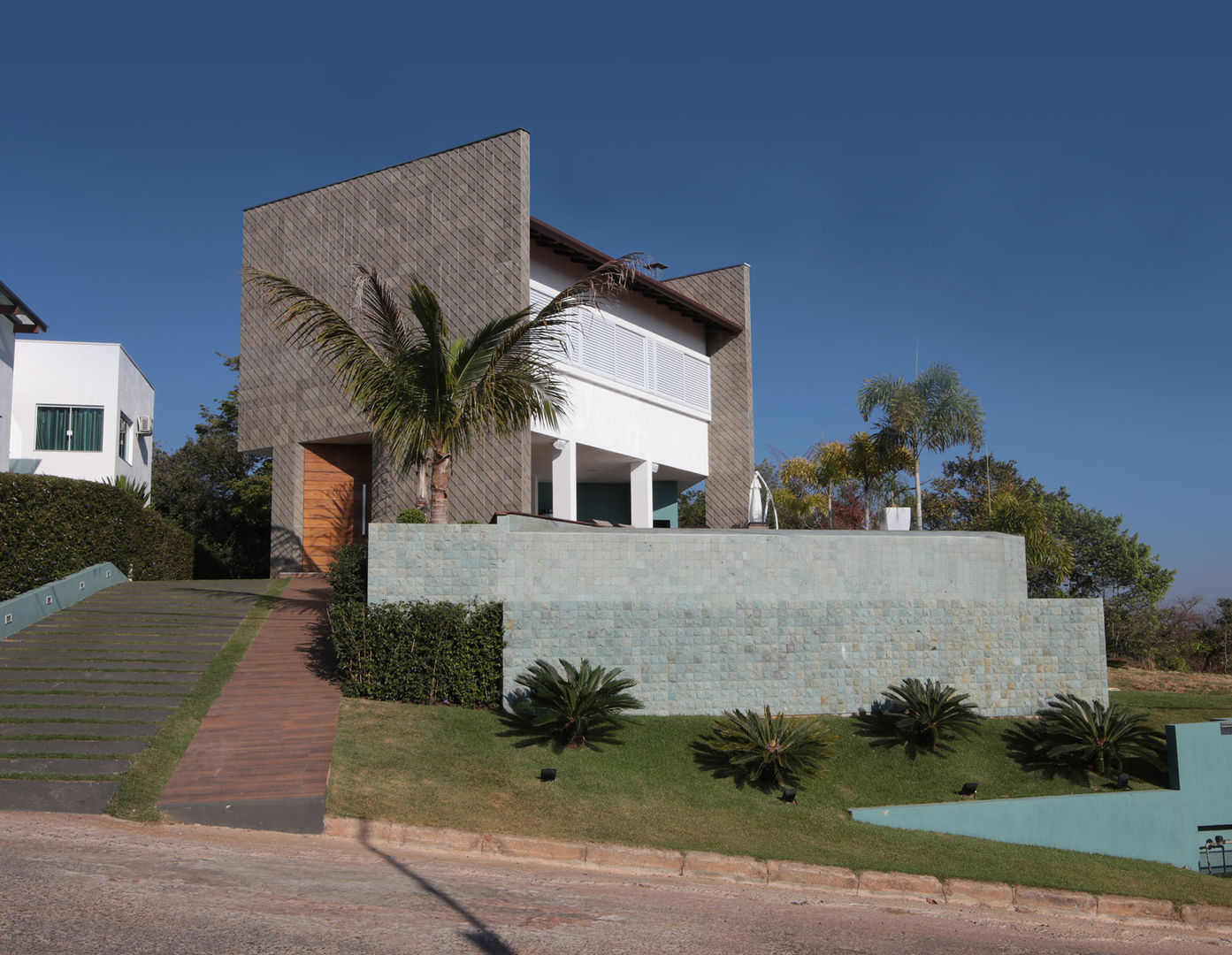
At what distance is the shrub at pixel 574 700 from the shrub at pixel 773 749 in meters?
1.40

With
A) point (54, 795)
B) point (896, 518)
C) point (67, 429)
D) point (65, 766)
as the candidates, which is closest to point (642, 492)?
point (896, 518)

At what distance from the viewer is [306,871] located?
26.0 ft

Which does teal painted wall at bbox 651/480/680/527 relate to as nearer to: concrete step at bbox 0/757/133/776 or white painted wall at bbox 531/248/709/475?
white painted wall at bbox 531/248/709/475

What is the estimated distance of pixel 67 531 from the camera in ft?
59.5

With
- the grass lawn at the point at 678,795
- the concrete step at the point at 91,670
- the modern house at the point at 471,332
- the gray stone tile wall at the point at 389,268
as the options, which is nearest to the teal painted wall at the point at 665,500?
the modern house at the point at 471,332

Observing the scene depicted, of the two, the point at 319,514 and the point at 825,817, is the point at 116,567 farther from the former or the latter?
the point at 825,817

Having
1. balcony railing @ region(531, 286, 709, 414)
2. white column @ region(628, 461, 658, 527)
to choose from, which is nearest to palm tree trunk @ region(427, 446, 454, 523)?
balcony railing @ region(531, 286, 709, 414)

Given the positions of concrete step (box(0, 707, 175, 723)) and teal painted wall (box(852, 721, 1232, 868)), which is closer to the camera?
concrete step (box(0, 707, 175, 723))

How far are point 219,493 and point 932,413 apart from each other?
27.3 m

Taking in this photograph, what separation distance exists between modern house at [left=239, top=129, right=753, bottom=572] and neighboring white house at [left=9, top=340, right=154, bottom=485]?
8376 millimetres

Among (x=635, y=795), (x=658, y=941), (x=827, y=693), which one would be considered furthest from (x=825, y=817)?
(x=658, y=941)

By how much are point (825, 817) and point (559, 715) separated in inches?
133

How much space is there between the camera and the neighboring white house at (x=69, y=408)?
28.6m

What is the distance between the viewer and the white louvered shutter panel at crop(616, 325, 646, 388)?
77.0 feet
